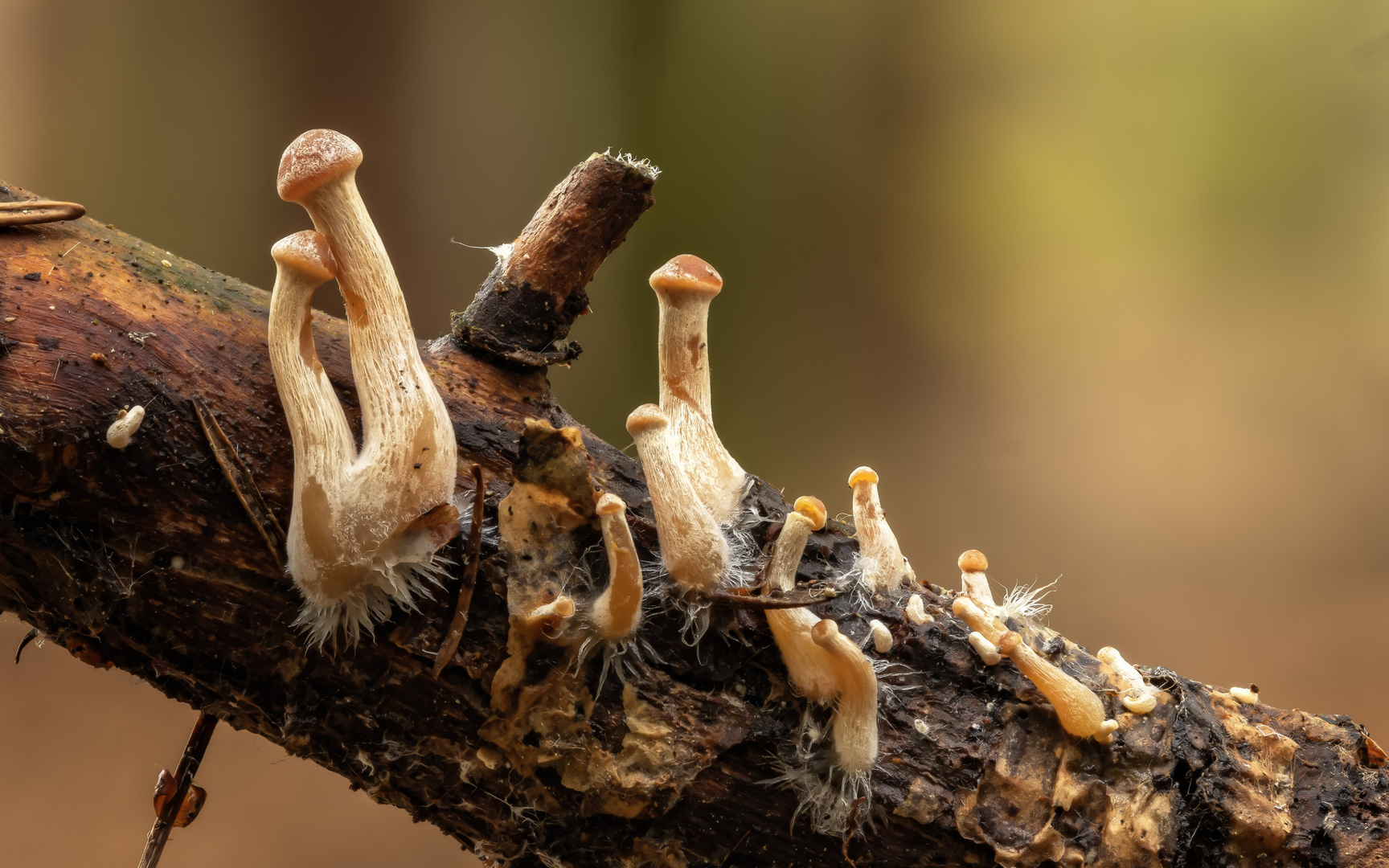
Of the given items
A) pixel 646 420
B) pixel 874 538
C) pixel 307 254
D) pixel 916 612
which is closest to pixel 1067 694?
pixel 916 612

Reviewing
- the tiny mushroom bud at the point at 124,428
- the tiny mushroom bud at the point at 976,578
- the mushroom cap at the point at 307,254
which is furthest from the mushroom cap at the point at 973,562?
the tiny mushroom bud at the point at 124,428

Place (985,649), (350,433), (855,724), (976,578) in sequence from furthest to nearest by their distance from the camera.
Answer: (976,578)
(985,649)
(855,724)
(350,433)

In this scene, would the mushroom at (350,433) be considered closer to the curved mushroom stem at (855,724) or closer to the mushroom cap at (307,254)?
the mushroom cap at (307,254)

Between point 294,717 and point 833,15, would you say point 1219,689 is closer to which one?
point 294,717

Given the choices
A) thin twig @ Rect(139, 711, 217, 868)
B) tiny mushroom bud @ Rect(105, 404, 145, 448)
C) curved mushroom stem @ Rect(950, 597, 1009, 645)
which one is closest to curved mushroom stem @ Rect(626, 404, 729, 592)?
curved mushroom stem @ Rect(950, 597, 1009, 645)

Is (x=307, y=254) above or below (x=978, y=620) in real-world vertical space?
above

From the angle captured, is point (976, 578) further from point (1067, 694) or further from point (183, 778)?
point (183, 778)

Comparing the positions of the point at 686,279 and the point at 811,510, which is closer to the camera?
the point at 811,510
